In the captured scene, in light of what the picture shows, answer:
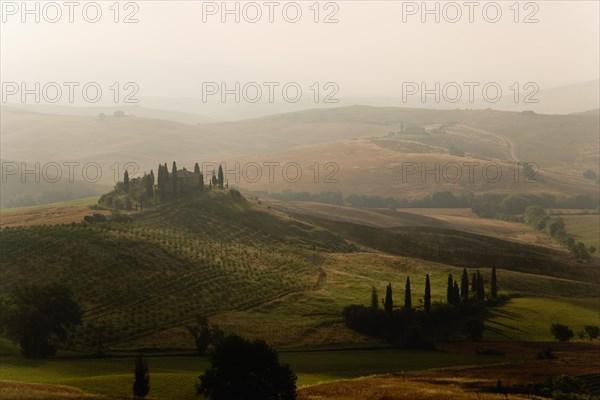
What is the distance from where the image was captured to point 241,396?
177 feet

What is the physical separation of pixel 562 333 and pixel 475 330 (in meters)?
13.3

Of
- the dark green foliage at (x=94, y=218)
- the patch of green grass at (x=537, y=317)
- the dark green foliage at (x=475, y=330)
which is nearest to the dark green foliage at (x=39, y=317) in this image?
the dark green foliage at (x=94, y=218)

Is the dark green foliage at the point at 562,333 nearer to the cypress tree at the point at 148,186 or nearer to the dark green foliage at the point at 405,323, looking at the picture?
the dark green foliage at the point at 405,323

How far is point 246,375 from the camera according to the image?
179 ft

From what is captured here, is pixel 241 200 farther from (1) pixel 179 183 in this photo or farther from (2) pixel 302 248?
(2) pixel 302 248

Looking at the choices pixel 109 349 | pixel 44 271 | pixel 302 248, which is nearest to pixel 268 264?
pixel 302 248

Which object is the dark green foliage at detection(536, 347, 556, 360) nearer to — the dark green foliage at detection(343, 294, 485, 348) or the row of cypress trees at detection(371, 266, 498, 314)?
the dark green foliage at detection(343, 294, 485, 348)

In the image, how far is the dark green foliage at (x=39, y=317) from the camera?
3103 inches

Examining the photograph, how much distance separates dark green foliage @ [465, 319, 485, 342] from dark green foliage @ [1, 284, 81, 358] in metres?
55.5

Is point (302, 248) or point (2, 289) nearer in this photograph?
point (2, 289)

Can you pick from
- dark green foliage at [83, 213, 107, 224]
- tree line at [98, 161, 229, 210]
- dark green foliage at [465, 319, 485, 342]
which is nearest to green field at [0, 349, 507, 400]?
dark green foliage at [465, 319, 485, 342]

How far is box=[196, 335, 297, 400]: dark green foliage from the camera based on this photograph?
54.0 m

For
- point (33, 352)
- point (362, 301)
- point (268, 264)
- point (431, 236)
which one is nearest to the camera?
point (33, 352)

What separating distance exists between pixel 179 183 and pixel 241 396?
119 m
